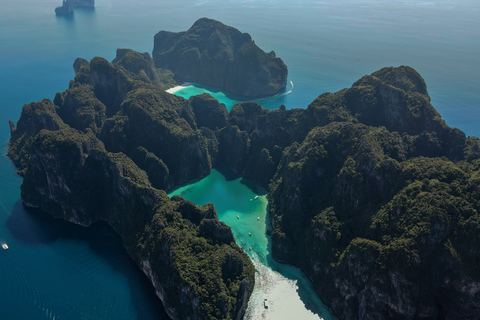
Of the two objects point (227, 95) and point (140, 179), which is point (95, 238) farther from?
point (227, 95)

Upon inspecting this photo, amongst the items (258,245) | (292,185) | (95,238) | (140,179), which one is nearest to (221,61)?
(140,179)

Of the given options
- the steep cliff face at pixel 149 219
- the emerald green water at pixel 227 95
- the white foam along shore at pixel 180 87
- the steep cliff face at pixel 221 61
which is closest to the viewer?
the steep cliff face at pixel 149 219

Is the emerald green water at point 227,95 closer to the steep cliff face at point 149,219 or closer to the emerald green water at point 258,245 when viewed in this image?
the emerald green water at point 258,245

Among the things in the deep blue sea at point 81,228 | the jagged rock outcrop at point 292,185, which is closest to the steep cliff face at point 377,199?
the jagged rock outcrop at point 292,185

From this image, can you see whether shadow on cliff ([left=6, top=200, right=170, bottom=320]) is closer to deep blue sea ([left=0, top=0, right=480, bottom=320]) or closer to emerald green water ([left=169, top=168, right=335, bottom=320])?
deep blue sea ([left=0, top=0, right=480, bottom=320])

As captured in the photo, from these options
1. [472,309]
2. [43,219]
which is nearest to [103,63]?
[43,219]

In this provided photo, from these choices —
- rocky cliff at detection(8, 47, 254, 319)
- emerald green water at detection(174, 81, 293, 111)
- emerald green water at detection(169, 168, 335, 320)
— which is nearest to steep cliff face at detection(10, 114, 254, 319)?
rocky cliff at detection(8, 47, 254, 319)
